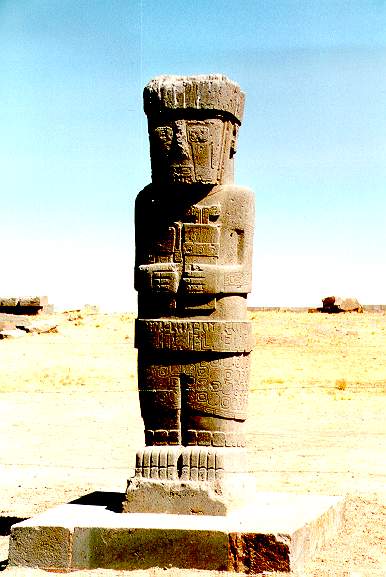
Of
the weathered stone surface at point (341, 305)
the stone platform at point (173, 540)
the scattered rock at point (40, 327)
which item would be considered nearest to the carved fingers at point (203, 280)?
the stone platform at point (173, 540)

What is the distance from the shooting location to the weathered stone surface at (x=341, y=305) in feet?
108

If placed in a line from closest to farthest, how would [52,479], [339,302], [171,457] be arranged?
1. [171,457]
2. [52,479]
3. [339,302]

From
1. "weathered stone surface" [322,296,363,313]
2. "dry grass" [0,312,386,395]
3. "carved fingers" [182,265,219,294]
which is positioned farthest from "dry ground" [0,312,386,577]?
"carved fingers" [182,265,219,294]

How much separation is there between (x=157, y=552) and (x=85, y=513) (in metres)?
0.98

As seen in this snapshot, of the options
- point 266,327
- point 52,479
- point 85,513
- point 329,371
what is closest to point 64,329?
point 266,327

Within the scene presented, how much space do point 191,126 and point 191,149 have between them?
0.66 feet

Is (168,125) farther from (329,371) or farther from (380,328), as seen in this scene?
(380,328)

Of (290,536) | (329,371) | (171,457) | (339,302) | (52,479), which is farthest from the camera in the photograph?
(339,302)

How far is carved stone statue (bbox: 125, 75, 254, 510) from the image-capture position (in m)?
7.34

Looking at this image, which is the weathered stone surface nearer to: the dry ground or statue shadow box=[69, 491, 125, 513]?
the dry ground

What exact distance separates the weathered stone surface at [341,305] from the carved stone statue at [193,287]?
26.0m

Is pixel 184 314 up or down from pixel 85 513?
up

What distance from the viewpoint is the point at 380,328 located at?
1127 inches

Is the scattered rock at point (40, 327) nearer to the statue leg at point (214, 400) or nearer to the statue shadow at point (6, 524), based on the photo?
the statue shadow at point (6, 524)
